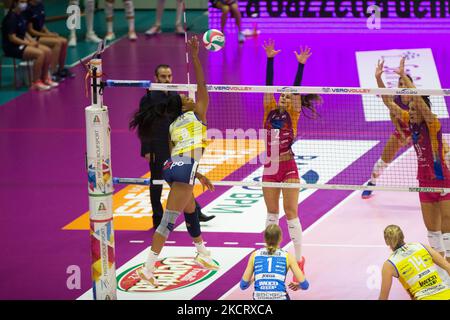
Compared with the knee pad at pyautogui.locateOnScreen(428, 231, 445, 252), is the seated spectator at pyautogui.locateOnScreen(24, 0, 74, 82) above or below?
above

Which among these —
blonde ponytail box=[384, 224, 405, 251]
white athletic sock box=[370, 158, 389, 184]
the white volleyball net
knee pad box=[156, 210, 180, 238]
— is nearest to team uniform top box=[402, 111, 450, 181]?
blonde ponytail box=[384, 224, 405, 251]

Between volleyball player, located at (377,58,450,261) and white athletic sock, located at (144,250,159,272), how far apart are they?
2.95 m

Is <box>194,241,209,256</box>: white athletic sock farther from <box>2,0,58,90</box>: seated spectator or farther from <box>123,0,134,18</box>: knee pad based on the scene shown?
<box>123,0,134,18</box>: knee pad

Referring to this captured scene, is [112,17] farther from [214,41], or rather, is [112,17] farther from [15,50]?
[214,41]

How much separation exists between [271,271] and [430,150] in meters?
2.73

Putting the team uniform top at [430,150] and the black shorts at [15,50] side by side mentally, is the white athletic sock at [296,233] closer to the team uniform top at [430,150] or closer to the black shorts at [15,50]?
the team uniform top at [430,150]

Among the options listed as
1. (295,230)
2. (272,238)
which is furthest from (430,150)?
(272,238)

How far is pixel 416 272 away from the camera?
8852mm

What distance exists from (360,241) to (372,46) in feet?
40.9

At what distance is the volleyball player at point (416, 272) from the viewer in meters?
8.83

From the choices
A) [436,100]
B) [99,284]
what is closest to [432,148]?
[99,284]

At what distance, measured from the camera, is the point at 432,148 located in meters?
10.5

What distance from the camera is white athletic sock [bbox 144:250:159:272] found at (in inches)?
403

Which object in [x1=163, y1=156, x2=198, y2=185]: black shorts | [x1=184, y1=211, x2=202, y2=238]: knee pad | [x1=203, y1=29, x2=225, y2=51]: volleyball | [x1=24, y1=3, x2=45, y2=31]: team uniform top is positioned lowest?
[x1=184, y1=211, x2=202, y2=238]: knee pad
